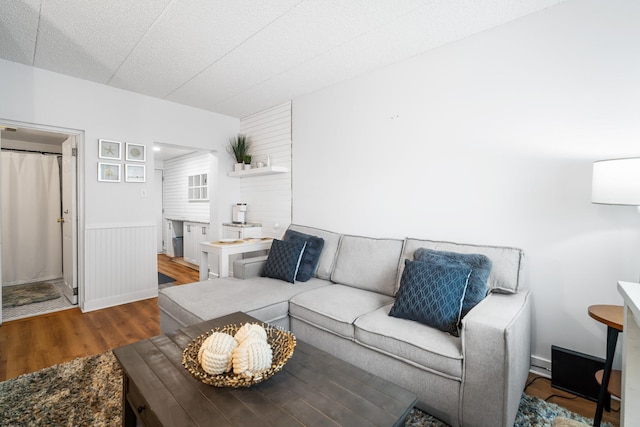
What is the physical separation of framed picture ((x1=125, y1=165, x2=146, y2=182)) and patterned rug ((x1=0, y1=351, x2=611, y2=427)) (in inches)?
87.4

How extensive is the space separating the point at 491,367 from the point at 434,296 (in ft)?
1.53

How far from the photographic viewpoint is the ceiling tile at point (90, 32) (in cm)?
205

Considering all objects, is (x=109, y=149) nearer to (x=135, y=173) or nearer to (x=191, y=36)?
(x=135, y=173)

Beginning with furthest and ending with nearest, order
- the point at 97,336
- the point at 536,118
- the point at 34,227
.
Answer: the point at 34,227 → the point at 97,336 → the point at 536,118

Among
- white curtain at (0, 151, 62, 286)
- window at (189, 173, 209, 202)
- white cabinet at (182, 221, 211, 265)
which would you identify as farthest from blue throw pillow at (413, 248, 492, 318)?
white curtain at (0, 151, 62, 286)

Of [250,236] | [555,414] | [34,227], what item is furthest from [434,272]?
[34,227]

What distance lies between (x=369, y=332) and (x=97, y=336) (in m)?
2.56

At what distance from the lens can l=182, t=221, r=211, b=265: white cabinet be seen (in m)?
5.48

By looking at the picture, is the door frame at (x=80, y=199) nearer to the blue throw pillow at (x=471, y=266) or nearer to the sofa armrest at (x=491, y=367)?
the blue throw pillow at (x=471, y=266)

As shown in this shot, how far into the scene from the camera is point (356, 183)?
125 inches

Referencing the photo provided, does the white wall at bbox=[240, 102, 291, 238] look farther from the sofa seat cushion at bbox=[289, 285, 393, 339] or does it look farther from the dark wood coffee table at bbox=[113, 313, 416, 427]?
the dark wood coffee table at bbox=[113, 313, 416, 427]

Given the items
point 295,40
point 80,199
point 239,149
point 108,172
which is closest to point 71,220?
point 80,199

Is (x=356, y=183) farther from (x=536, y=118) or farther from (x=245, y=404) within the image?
(x=245, y=404)

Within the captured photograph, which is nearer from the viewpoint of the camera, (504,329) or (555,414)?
(504,329)
